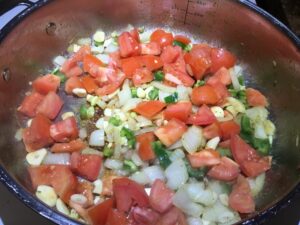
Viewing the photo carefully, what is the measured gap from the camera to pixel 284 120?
1.34 metres

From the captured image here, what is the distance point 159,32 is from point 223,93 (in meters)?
0.31

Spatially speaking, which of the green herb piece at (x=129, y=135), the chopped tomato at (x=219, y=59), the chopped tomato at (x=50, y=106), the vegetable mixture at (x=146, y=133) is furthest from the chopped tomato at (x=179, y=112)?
the chopped tomato at (x=50, y=106)

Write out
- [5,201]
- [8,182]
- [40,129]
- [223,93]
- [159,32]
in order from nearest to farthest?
[8,182] < [5,201] < [40,129] < [223,93] < [159,32]

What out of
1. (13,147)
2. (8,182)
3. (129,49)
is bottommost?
(13,147)

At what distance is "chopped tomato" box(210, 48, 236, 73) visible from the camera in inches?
55.7

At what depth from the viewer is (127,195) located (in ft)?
3.49

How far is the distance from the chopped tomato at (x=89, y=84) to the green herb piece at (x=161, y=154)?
0.29m

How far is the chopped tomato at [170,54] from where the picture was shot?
141 centimetres

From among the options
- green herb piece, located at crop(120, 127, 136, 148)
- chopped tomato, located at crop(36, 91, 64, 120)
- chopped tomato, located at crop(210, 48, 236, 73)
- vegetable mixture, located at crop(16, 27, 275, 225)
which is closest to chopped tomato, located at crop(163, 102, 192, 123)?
vegetable mixture, located at crop(16, 27, 275, 225)

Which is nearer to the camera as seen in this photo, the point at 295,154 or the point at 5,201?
the point at 5,201

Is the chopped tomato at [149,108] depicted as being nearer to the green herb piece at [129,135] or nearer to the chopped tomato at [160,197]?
the green herb piece at [129,135]

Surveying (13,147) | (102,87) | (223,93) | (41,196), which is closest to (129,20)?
(102,87)

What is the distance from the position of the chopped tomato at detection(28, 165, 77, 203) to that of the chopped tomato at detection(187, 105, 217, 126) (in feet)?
1.18

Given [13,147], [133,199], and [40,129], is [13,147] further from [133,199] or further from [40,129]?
[133,199]
